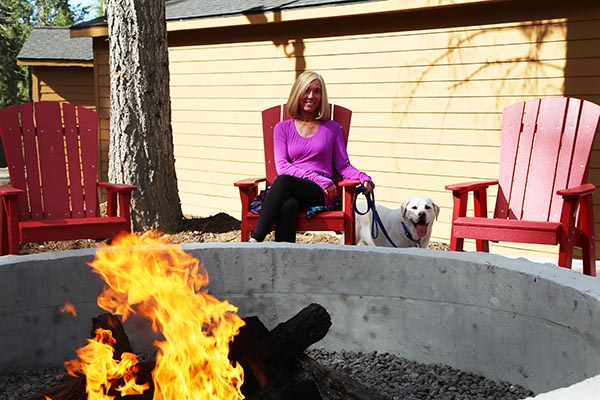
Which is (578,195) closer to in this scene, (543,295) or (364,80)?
(543,295)

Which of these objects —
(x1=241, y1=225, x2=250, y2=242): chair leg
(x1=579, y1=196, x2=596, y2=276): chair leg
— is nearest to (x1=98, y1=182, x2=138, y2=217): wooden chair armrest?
(x1=241, y1=225, x2=250, y2=242): chair leg

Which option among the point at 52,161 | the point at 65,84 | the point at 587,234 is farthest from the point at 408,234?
the point at 65,84

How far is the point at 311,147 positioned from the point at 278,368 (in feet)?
9.25

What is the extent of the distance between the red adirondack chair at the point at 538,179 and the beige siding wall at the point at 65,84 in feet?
37.8

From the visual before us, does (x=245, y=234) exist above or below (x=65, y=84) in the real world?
below

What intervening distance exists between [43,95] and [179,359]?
14.1 metres

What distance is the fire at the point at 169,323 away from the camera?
2438 millimetres

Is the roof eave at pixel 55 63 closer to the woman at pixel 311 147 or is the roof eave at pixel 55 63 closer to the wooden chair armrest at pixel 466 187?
the woman at pixel 311 147

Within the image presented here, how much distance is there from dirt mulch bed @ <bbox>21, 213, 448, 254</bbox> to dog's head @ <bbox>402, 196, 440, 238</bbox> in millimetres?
1294

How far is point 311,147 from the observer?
16.9ft

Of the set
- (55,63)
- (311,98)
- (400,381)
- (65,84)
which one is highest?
(55,63)

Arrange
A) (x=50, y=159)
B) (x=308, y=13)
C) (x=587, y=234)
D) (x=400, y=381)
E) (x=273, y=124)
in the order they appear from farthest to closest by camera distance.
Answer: (x=308, y=13) → (x=273, y=124) → (x=50, y=159) → (x=587, y=234) → (x=400, y=381)

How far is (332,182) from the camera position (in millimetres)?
5074

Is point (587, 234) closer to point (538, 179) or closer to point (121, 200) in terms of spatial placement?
point (538, 179)
